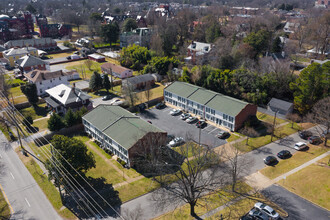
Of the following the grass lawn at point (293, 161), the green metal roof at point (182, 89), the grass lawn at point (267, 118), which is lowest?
the grass lawn at point (293, 161)

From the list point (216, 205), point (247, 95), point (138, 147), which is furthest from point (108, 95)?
point (216, 205)

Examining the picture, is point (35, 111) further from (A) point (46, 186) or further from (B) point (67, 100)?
(A) point (46, 186)

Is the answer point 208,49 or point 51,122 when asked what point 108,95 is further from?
point 208,49

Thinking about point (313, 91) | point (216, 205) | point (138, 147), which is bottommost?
point (216, 205)

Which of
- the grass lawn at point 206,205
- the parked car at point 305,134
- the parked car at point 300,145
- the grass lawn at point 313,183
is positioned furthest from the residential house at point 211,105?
the grass lawn at point 206,205

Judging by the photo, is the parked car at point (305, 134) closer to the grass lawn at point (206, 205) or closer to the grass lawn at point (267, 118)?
the grass lawn at point (267, 118)

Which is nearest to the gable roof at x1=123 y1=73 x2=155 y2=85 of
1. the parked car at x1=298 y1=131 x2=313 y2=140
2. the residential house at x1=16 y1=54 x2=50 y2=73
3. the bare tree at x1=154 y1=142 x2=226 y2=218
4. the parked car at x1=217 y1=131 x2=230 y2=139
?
the residential house at x1=16 y1=54 x2=50 y2=73

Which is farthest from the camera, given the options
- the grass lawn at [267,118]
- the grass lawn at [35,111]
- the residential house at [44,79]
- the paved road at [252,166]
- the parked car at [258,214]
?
the residential house at [44,79]
